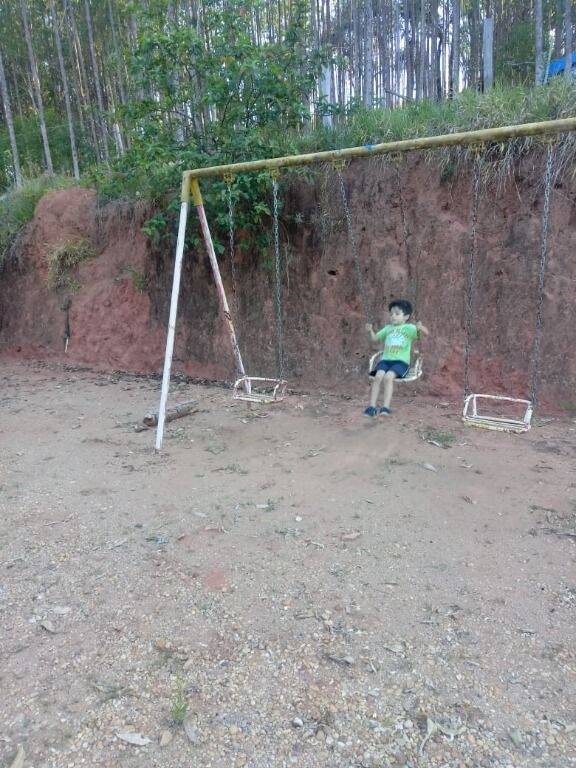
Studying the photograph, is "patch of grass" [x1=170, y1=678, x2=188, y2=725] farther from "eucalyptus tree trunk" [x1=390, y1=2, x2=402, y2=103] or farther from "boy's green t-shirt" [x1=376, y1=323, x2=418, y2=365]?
"eucalyptus tree trunk" [x1=390, y1=2, x2=402, y2=103]

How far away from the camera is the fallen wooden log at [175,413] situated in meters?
5.29

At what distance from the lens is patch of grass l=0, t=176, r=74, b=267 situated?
31.5 feet

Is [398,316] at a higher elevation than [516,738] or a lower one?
higher

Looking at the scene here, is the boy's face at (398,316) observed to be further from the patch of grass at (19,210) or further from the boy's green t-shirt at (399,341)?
the patch of grass at (19,210)

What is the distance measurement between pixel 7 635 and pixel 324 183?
5713 mm

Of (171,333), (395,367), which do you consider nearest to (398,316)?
(395,367)

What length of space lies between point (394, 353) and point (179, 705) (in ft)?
11.6

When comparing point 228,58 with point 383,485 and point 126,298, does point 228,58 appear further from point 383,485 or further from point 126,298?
point 383,485

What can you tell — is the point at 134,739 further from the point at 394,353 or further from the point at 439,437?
the point at 394,353

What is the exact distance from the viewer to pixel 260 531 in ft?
10.4

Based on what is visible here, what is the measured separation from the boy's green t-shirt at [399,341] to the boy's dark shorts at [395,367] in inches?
1.2

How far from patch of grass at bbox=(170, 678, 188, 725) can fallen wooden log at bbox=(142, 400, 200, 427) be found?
343cm

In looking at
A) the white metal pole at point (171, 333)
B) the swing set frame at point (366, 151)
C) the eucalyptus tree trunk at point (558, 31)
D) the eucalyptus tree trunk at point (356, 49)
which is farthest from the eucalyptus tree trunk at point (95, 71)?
the eucalyptus tree trunk at point (558, 31)

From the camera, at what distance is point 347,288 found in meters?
6.58
